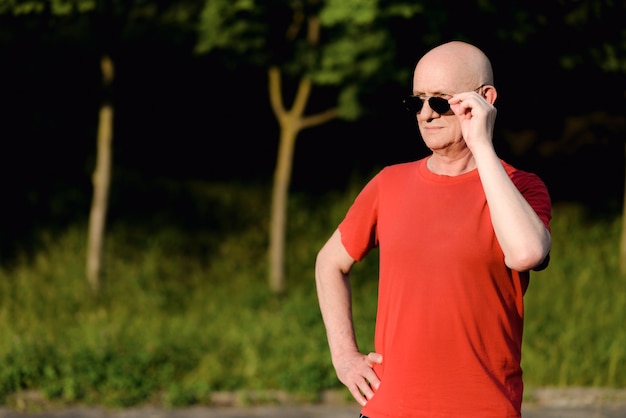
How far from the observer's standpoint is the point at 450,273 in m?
2.70

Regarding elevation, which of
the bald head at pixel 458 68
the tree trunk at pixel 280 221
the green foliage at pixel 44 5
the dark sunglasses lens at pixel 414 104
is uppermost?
the green foliage at pixel 44 5

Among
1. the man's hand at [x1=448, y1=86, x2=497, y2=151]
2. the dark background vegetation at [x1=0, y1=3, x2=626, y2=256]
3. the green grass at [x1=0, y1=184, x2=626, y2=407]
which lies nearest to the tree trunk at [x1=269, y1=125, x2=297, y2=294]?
the green grass at [x1=0, y1=184, x2=626, y2=407]

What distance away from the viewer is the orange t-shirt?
2.68m

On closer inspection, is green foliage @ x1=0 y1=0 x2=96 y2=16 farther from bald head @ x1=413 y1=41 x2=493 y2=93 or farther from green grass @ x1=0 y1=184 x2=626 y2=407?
bald head @ x1=413 y1=41 x2=493 y2=93

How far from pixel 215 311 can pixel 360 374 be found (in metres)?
8.02

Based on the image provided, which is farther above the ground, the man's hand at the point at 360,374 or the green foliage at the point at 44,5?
the green foliage at the point at 44,5

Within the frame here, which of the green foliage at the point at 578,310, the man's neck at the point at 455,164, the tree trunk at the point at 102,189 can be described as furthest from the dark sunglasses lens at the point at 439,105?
the tree trunk at the point at 102,189

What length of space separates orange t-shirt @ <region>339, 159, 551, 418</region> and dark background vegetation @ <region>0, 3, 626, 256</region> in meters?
10.7

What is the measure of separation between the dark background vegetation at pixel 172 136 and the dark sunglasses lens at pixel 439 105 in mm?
10736

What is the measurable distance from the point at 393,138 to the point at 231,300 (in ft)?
15.0

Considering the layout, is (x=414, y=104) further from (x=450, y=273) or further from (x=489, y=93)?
(x=450, y=273)

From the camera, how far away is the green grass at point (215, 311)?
8258 millimetres

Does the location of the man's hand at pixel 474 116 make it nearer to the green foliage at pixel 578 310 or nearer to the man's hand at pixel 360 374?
the man's hand at pixel 360 374

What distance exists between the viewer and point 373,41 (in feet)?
34.2
